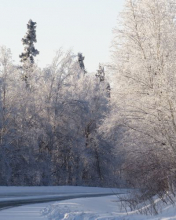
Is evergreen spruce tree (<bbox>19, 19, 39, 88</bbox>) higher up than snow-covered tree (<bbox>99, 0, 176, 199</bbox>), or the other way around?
evergreen spruce tree (<bbox>19, 19, 39, 88</bbox>)

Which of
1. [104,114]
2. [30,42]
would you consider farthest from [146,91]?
[30,42]

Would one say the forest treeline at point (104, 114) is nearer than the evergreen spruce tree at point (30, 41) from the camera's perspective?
Yes

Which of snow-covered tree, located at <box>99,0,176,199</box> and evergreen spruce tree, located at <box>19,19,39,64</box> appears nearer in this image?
snow-covered tree, located at <box>99,0,176,199</box>

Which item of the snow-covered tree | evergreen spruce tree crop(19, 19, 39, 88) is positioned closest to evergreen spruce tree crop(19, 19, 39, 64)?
evergreen spruce tree crop(19, 19, 39, 88)

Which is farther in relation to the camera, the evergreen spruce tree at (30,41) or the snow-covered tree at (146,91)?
the evergreen spruce tree at (30,41)

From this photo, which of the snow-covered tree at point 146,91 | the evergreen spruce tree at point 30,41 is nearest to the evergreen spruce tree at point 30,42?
the evergreen spruce tree at point 30,41

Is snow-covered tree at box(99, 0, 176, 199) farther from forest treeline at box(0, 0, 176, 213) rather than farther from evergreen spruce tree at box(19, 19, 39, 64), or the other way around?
evergreen spruce tree at box(19, 19, 39, 64)

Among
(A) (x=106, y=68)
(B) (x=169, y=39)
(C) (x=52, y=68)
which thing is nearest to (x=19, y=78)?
(C) (x=52, y=68)

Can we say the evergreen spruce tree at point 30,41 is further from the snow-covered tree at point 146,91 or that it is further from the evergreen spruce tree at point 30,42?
the snow-covered tree at point 146,91

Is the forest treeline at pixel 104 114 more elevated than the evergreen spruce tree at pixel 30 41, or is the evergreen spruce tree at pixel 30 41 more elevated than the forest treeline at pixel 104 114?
the evergreen spruce tree at pixel 30 41

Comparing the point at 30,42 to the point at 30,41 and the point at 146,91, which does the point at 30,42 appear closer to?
the point at 30,41

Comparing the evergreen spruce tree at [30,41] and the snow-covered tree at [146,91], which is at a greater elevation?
the evergreen spruce tree at [30,41]

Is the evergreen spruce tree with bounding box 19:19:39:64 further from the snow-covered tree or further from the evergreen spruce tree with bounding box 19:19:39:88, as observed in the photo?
the snow-covered tree

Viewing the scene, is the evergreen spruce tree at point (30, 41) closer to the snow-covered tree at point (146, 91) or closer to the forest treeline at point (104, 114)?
the forest treeline at point (104, 114)
